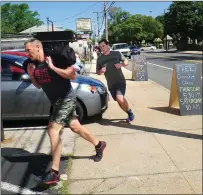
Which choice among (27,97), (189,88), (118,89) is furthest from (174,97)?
(27,97)

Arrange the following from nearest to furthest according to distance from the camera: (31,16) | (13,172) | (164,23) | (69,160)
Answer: (13,172)
(69,160)
(164,23)
(31,16)

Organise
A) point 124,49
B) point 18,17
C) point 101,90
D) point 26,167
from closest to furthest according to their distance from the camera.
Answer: point 26,167, point 101,90, point 124,49, point 18,17

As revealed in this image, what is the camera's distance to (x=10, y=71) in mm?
6555

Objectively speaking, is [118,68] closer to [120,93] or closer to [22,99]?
[120,93]

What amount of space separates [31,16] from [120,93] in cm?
5912

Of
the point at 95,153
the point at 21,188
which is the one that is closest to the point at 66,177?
the point at 21,188

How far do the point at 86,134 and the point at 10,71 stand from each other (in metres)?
2.69

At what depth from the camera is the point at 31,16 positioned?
62344mm

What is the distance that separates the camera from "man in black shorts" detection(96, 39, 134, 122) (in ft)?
21.1

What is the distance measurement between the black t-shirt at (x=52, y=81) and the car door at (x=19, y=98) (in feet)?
7.25

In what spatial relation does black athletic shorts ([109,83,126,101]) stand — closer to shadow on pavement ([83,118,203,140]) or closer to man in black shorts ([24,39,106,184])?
shadow on pavement ([83,118,203,140])

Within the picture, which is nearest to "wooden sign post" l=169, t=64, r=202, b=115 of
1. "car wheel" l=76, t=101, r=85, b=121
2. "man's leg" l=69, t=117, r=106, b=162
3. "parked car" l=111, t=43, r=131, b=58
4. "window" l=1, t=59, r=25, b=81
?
"car wheel" l=76, t=101, r=85, b=121

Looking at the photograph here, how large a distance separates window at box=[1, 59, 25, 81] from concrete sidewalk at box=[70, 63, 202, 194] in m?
1.63

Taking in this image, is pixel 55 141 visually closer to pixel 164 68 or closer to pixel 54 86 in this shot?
pixel 54 86
